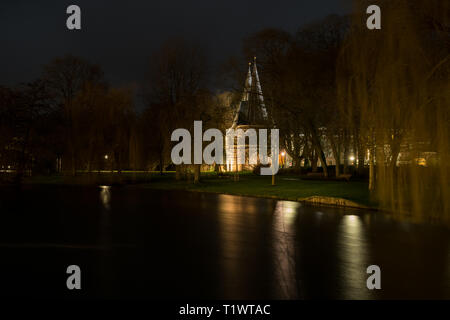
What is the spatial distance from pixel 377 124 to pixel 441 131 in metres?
2.45

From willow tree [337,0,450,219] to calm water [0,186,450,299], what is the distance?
1.13 metres

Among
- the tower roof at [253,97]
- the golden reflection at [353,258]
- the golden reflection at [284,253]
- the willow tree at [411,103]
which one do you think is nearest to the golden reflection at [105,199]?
the golden reflection at [284,253]

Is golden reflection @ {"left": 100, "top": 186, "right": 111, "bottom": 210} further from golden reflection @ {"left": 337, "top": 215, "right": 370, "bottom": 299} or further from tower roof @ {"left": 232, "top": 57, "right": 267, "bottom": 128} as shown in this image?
tower roof @ {"left": 232, "top": 57, "right": 267, "bottom": 128}

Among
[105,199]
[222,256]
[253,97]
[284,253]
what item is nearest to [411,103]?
[284,253]

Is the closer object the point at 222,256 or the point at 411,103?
the point at 222,256

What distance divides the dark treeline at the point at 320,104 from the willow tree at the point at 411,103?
0.03 metres

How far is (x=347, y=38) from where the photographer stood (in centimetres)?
1538

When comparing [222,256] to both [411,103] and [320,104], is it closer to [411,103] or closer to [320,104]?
[411,103]

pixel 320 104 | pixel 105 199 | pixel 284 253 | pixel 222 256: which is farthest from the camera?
pixel 320 104

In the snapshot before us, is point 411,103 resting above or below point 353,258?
above

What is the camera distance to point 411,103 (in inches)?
465

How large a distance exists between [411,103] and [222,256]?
293 inches
